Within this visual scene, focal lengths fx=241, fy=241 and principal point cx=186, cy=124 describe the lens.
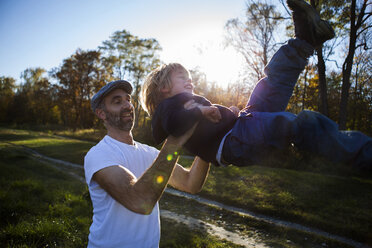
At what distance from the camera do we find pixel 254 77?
1711 centimetres

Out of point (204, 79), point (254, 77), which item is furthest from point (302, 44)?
point (204, 79)

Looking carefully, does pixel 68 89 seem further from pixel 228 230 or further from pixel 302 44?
pixel 302 44

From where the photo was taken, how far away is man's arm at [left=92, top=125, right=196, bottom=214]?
1875mm

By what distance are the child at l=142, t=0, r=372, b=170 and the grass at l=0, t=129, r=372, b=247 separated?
5.17 m

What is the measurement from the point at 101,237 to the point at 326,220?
616 cm

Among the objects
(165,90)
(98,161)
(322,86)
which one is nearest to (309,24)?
(165,90)

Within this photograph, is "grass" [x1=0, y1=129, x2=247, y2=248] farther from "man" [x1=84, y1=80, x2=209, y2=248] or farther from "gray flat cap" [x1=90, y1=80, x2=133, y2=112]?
"gray flat cap" [x1=90, y1=80, x2=133, y2=112]

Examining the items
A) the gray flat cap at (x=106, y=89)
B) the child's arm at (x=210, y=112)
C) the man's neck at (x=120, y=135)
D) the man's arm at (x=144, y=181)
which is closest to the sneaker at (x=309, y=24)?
the child's arm at (x=210, y=112)

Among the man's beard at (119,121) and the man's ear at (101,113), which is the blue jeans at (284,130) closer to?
the man's beard at (119,121)

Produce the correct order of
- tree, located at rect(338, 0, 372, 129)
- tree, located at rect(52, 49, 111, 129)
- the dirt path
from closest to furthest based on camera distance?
the dirt path, tree, located at rect(338, 0, 372, 129), tree, located at rect(52, 49, 111, 129)

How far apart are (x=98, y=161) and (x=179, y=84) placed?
1.24 meters

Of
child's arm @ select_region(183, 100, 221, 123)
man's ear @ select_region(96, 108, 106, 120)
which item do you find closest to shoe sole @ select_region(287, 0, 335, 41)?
child's arm @ select_region(183, 100, 221, 123)

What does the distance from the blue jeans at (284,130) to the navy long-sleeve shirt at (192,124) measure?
12 cm

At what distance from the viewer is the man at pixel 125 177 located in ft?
6.30
